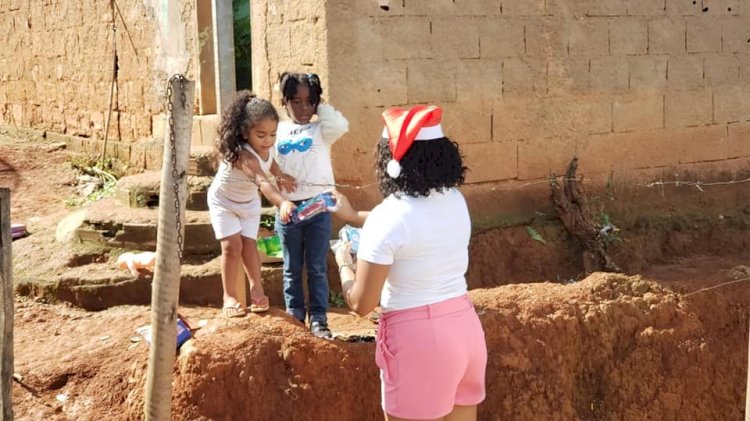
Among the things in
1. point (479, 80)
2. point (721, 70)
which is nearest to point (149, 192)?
point (479, 80)

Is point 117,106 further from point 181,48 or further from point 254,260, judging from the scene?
point 254,260

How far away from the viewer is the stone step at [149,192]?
6.97 meters

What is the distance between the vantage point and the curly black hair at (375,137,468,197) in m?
3.64

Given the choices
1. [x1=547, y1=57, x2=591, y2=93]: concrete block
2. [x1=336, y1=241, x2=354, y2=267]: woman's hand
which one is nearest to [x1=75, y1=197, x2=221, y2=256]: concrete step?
[x1=336, y1=241, x2=354, y2=267]: woman's hand

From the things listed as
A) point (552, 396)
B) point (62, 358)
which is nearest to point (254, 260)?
point (62, 358)

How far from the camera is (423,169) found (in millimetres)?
3650

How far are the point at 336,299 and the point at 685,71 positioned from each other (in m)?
3.47

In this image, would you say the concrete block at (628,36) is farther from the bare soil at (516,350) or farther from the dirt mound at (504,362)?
the dirt mound at (504,362)

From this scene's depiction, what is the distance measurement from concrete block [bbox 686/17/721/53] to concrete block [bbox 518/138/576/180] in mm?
1349

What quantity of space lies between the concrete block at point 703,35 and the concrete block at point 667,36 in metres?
0.07

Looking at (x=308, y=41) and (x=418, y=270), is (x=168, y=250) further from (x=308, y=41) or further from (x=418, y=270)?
(x=308, y=41)

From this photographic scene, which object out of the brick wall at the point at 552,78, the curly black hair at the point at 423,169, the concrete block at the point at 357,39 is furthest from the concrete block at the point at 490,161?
the curly black hair at the point at 423,169

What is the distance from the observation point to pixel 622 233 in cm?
752

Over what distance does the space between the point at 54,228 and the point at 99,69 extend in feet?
8.01
